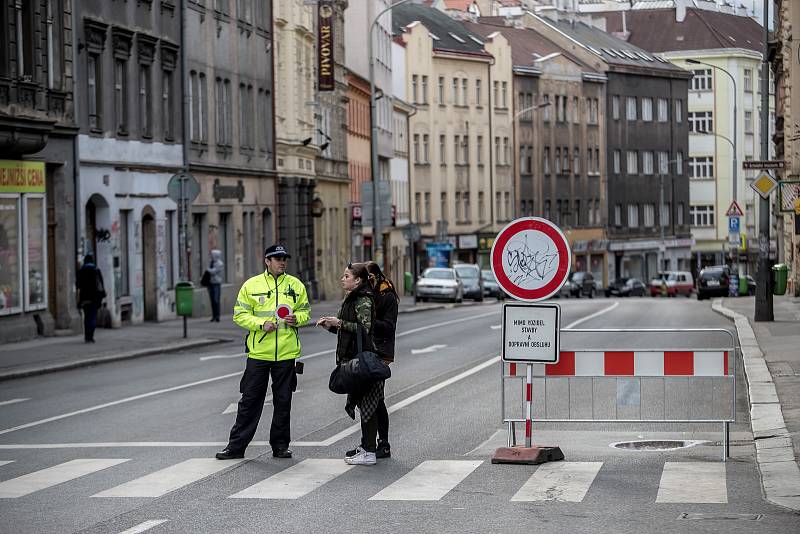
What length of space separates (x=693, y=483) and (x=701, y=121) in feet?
388

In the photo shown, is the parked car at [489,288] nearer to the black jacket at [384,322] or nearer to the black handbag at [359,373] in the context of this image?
the black jacket at [384,322]

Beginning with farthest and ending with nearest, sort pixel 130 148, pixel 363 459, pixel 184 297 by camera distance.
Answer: pixel 130 148, pixel 184 297, pixel 363 459

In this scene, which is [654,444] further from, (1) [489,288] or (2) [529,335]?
(1) [489,288]

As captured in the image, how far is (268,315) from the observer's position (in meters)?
14.1

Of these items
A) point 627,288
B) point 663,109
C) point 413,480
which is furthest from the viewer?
point 663,109

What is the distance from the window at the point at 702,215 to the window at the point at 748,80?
8.76m

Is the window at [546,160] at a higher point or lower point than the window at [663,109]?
lower

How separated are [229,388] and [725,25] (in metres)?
111

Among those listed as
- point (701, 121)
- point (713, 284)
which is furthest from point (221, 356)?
point (701, 121)

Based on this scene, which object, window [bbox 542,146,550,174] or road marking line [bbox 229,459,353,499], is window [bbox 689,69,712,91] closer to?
window [bbox 542,146,550,174]

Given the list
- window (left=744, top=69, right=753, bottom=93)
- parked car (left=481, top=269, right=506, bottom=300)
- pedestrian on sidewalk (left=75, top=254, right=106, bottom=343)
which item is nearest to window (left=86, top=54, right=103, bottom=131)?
pedestrian on sidewalk (left=75, top=254, right=106, bottom=343)

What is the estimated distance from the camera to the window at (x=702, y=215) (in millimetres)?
127875

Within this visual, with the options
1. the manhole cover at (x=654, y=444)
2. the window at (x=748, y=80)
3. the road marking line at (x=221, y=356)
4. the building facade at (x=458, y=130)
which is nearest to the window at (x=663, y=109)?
the window at (x=748, y=80)

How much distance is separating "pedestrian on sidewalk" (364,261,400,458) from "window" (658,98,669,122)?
365 feet
